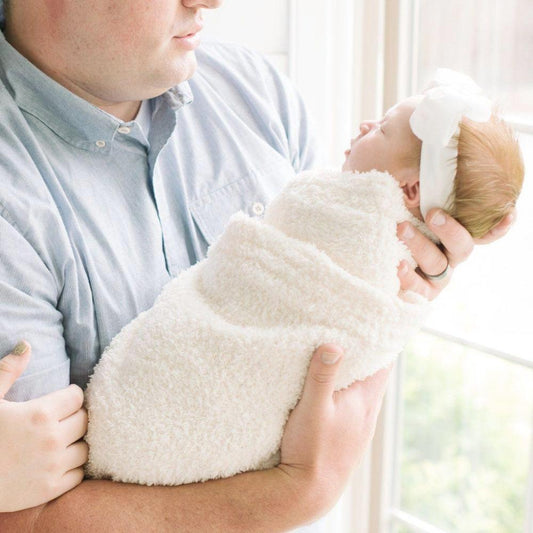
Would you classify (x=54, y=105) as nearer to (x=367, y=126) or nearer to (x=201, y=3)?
(x=201, y=3)

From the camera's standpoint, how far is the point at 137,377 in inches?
47.3

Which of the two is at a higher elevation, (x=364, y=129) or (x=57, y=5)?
(x=57, y=5)

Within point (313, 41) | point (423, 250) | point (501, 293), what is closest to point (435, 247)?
point (423, 250)

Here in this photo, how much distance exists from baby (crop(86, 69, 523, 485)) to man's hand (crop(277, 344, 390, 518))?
2 cm

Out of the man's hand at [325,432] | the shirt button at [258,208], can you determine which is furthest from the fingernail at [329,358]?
the shirt button at [258,208]

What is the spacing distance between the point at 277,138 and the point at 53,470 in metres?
0.78

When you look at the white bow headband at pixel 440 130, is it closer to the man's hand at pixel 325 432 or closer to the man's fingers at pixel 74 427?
the man's hand at pixel 325 432

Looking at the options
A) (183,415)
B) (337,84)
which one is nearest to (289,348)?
(183,415)

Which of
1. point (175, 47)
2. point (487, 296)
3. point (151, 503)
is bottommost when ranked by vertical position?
point (487, 296)

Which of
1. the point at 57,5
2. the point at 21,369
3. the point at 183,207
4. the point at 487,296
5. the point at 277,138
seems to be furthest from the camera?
the point at 487,296

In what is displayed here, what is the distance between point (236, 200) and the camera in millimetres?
1493

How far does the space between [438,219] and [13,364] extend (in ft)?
2.20

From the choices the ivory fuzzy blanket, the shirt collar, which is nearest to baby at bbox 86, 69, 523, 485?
the ivory fuzzy blanket

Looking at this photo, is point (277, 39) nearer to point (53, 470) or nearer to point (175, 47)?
point (175, 47)
